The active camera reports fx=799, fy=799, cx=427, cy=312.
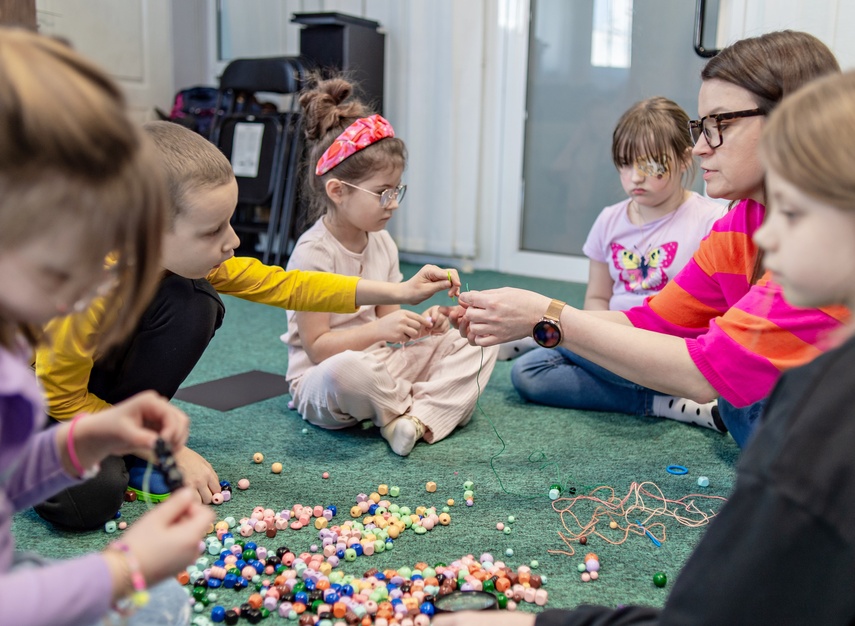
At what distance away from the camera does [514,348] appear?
2.42 m

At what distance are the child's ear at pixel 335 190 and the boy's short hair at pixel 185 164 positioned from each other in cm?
46

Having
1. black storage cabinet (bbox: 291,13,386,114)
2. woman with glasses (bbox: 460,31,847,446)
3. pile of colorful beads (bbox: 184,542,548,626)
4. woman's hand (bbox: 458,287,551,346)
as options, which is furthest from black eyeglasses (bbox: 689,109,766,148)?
black storage cabinet (bbox: 291,13,386,114)

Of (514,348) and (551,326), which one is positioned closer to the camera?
(551,326)

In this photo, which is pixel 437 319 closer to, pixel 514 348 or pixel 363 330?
pixel 363 330

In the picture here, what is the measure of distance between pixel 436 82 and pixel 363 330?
2274 mm

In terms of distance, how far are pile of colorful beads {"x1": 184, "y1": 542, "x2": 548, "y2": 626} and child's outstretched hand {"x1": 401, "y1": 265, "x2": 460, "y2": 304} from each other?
0.61m

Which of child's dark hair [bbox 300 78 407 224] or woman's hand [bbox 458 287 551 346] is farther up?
child's dark hair [bbox 300 78 407 224]

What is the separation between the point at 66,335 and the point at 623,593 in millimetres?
931

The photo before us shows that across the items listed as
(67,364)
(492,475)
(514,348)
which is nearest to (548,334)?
(492,475)

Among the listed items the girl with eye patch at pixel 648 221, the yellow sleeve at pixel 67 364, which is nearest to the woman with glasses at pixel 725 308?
the girl with eye patch at pixel 648 221

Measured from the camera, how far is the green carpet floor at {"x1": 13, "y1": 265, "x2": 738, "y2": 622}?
1215 millimetres

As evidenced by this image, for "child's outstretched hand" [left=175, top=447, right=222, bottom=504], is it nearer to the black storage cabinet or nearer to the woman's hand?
the woman's hand

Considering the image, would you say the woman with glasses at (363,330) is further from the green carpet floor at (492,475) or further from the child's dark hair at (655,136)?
the child's dark hair at (655,136)

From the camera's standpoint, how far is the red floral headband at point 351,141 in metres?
1.86
